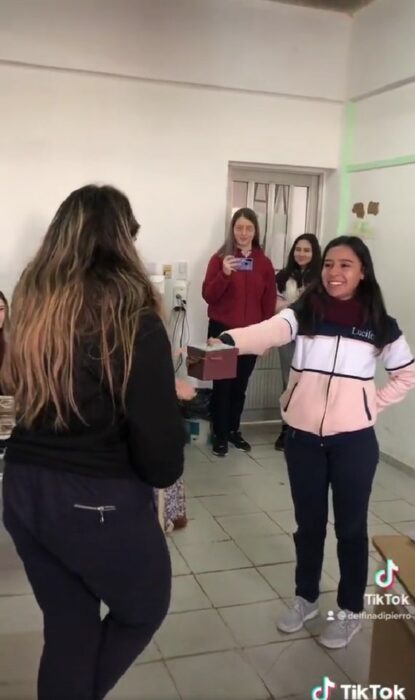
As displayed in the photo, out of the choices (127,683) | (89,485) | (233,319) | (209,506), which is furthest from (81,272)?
(233,319)

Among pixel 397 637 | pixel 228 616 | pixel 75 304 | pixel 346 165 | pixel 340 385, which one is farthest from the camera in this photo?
pixel 346 165

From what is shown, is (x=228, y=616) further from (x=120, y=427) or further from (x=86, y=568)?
(x=120, y=427)

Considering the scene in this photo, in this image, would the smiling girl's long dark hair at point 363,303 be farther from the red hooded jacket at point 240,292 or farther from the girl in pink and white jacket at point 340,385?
the red hooded jacket at point 240,292

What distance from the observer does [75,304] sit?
1.30 meters

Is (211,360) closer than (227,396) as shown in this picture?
Yes

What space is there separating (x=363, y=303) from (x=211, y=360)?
56 cm

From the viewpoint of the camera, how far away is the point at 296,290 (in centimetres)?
441

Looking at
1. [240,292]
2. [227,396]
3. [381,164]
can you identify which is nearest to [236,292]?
[240,292]

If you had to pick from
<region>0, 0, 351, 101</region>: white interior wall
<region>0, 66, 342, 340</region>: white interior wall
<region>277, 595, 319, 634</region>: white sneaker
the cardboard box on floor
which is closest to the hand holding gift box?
the cardboard box on floor

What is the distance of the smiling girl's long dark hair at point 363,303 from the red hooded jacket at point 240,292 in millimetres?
2010

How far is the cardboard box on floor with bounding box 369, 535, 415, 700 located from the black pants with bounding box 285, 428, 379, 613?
452 mm

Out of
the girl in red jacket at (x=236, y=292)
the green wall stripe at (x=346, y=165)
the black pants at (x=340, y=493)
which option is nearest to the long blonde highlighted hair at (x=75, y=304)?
the black pants at (x=340, y=493)

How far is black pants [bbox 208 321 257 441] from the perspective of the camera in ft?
14.0

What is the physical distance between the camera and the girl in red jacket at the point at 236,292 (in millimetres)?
4172
